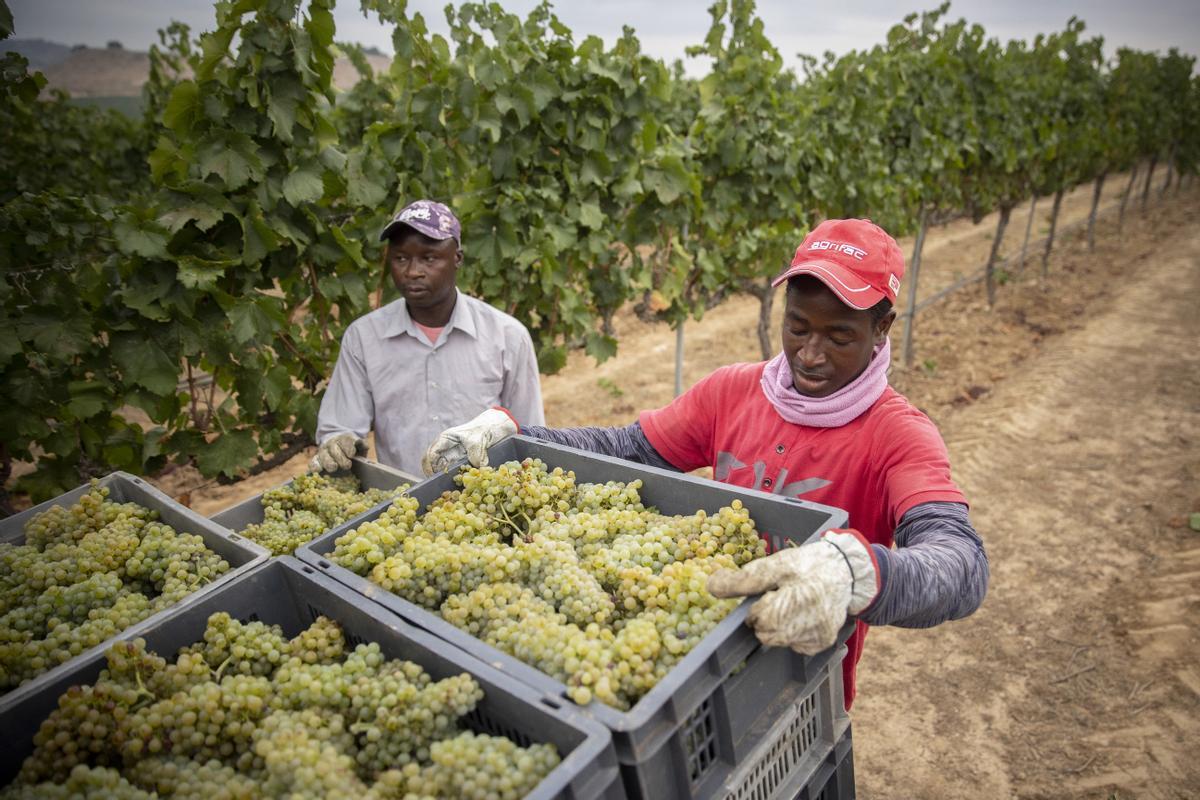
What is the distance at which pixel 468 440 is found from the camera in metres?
2.15

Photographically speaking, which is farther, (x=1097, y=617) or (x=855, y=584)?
(x=1097, y=617)

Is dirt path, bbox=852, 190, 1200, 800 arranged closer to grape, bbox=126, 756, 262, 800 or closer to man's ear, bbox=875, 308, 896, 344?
man's ear, bbox=875, 308, 896, 344

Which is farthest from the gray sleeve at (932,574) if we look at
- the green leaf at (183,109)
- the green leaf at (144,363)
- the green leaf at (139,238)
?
the green leaf at (183,109)

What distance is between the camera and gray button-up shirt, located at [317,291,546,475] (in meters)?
3.19

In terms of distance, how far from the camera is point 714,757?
129 cm

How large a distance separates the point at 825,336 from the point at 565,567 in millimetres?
948

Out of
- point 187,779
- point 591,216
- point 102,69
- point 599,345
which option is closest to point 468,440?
point 187,779

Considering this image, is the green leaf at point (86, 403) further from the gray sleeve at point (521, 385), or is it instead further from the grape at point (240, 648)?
the grape at point (240, 648)

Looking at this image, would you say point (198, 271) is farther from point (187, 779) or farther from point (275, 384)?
A: point (187, 779)

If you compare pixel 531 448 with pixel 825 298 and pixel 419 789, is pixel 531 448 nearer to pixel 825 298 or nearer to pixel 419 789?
pixel 825 298

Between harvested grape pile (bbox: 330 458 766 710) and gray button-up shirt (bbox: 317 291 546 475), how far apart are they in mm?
1329

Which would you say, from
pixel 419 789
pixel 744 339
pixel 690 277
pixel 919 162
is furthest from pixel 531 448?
pixel 744 339

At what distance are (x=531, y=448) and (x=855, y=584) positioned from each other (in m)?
1.11

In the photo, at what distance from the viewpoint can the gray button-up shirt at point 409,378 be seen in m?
3.19
